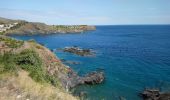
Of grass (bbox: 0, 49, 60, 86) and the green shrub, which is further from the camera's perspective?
grass (bbox: 0, 49, 60, 86)

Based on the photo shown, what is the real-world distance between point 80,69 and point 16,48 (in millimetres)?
26558

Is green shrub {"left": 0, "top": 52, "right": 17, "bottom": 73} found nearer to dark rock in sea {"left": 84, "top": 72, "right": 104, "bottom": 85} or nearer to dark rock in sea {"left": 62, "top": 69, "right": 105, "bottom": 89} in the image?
dark rock in sea {"left": 62, "top": 69, "right": 105, "bottom": 89}

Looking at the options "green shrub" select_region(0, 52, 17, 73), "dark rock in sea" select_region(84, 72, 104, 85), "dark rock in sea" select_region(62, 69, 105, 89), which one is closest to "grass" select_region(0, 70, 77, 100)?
"green shrub" select_region(0, 52, 17, 73)

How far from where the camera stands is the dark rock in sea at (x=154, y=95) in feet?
134

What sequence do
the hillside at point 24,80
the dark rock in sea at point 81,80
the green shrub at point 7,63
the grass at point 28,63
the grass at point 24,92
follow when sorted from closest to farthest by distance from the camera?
1. the grass at point 24,92
2. the hillside at point 24,80
3. the green shrub at point 7,63
4. the grass at point 28,63
5. the dark rock in sea at point 81,80

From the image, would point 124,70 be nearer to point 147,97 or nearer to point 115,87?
point 115,87

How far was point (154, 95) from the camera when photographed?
41.9 m

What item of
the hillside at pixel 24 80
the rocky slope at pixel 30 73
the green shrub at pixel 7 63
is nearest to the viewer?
the hillside at pixel 24 80

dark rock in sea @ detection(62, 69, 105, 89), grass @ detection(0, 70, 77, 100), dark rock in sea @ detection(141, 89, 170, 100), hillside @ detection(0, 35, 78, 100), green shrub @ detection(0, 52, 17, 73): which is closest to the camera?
grass @ detection(0, 70, 77, 100)

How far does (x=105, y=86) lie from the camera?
1905 inches

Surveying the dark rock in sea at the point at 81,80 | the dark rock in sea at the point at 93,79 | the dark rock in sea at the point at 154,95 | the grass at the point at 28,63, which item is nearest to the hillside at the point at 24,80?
the grass at the point at 28,63

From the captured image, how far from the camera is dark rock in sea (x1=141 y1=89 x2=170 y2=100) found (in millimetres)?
40806

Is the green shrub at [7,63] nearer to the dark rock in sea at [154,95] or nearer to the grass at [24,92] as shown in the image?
the grass at [24,92]

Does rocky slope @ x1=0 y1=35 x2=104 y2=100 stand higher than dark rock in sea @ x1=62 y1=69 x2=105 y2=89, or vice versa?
rocky slope @ x1=0 y1=35 x2=104 y2=100
